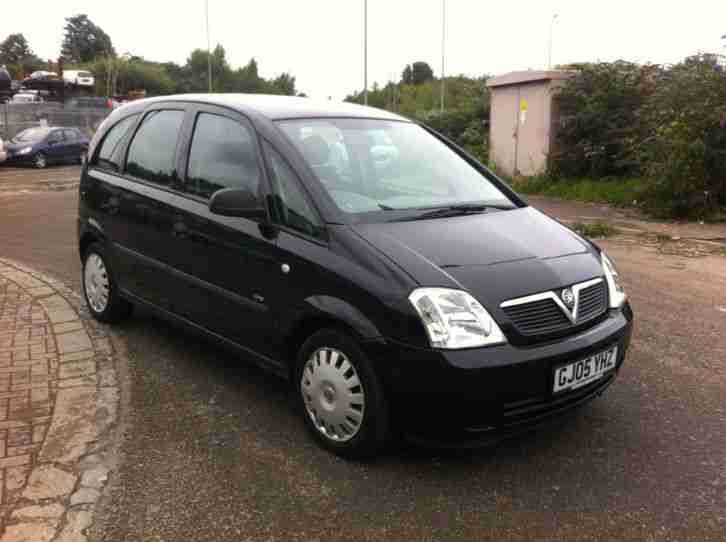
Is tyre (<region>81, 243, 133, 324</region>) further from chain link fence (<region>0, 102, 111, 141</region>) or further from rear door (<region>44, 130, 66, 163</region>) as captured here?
chain link fence (<region>0, 102, 111, 141</region>)

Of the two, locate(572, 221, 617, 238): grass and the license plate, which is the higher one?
the license plate

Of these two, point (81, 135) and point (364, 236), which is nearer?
point (364, 236)

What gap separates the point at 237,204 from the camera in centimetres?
364

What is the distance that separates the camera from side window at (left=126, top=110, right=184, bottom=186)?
4.60 m

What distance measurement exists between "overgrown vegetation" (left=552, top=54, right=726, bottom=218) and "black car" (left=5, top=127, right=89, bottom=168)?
671 inches

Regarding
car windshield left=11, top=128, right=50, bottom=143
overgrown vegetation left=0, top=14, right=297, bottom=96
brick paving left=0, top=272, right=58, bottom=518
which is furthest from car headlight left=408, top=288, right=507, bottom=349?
overgrown vegetation left=0, top=14, right=297, bottom=96

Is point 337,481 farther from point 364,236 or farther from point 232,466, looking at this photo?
point 364,236

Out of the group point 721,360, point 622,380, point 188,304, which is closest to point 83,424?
point 188,304

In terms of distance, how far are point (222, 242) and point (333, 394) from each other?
1.15 metres

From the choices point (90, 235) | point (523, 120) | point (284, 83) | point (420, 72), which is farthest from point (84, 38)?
point (90, 235)

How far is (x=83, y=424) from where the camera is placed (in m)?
3.80

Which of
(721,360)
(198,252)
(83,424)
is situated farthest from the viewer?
(721,360)

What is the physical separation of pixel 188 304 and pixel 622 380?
268 cm

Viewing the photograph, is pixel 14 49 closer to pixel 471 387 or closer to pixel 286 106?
pixel 286 106
